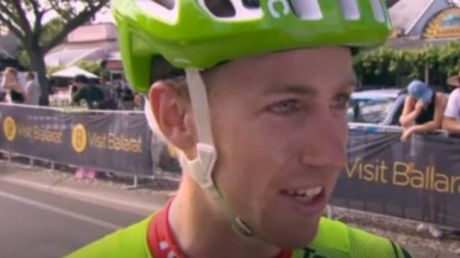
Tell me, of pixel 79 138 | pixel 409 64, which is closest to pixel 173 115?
pixel 79 138

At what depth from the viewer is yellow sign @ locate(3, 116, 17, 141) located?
14.3 metres

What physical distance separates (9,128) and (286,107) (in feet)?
45.1

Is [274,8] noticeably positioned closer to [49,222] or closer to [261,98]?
[261,98]

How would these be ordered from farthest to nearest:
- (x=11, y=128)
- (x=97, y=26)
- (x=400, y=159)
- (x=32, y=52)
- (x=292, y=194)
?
(x=97, y=26)
(x=32, y=52)
(x=11, y=128)
(x=400, y=159)
(x=292, y=194)

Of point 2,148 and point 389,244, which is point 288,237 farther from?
point 2,148

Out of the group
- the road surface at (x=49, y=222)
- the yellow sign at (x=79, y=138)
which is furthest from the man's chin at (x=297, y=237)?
the yellow sign at (x=79, y=138)

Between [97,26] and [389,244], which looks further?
[97,26]

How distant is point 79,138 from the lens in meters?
12.5

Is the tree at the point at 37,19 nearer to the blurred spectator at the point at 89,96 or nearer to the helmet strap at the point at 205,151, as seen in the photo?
the blurred spectator at the point at 89,96

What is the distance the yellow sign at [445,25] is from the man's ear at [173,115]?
32.2 meters

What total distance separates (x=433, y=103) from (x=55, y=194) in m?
5.97

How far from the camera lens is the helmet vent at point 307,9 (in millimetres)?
1389

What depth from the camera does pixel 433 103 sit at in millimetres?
8172

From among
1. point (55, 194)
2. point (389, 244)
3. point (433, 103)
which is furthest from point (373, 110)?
point (389, 244)
